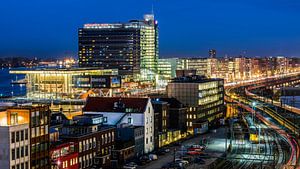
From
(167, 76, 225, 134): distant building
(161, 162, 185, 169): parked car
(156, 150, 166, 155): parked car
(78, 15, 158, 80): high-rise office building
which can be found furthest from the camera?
(78, 15, 158, 80): high-rise office building

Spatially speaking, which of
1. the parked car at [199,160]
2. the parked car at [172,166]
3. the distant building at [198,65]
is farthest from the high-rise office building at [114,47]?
the parked car at [172,166]

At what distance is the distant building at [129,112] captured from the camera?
107ft

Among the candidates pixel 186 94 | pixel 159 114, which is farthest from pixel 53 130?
pixel 186 94

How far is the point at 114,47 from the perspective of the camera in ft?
306

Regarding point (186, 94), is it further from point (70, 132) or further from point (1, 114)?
point (1, 114)

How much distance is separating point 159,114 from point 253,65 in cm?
14230

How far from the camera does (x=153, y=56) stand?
4146 inches

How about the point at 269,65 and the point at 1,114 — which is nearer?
the point at 1,114

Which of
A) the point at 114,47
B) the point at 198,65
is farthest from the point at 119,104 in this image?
the point at 198,65

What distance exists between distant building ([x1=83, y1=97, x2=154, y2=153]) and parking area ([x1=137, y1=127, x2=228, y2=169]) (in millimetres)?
1736

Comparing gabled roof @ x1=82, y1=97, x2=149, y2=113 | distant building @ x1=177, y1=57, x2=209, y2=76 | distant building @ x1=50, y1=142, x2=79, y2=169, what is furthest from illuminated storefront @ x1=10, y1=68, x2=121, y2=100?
distant building @ x1=177, y1=57, x2=209, y2=76

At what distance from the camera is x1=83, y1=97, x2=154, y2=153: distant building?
32562 millimetres

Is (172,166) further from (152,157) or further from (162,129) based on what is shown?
(162,129)

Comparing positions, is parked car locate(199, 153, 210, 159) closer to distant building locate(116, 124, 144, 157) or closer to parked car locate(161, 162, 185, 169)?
parked car locate(161, 162, 185, 169)
